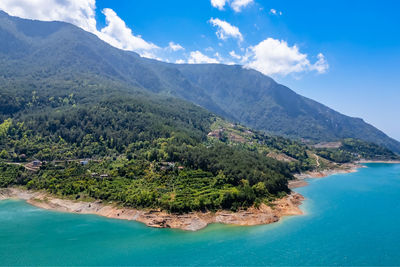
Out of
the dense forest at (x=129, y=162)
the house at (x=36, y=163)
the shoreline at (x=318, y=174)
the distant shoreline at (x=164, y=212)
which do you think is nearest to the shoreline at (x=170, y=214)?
the distant shoreline at (x=164, y=212)

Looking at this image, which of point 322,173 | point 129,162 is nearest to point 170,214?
point 129,162

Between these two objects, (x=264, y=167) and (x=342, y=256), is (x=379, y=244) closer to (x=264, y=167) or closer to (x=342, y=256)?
(x=342, y=256)

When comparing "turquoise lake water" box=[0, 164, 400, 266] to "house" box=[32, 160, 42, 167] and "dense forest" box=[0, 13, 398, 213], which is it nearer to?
"dense forest" box=[0, 13, 398, 213]

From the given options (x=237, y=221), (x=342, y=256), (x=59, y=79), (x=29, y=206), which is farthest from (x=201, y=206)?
(x=59, y=79)

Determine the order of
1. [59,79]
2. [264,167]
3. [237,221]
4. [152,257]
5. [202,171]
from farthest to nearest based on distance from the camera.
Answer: [59,79] → [264,167] → [202,171] → [237,221] → [152,257]

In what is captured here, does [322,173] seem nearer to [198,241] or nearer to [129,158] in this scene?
[129,158]

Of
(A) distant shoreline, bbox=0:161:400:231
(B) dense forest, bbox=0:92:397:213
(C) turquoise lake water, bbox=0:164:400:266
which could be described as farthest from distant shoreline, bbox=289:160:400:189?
(C) turquoise lake water, bbox=0:164:400:266
